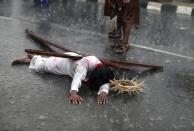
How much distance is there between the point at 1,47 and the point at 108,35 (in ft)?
8.16

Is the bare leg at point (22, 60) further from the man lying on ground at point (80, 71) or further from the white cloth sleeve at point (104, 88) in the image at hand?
the white cloth sleeve at point (104, 88)

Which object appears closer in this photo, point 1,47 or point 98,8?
point 1,47

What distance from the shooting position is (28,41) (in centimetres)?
845

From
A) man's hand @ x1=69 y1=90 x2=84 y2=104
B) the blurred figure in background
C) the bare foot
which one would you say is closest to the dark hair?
man's hand @ x1=69 y1=90 x2=84 y2=104

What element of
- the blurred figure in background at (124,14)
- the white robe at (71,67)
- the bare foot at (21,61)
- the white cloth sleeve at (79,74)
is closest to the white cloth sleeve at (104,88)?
the white robe at (71,67)

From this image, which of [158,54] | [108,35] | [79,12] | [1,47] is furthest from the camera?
[79,12]

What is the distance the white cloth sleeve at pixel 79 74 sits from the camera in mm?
5749


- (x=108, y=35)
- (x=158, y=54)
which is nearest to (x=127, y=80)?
(x=158, y=54)

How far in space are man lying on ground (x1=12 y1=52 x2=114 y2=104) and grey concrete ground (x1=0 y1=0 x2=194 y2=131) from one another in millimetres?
102

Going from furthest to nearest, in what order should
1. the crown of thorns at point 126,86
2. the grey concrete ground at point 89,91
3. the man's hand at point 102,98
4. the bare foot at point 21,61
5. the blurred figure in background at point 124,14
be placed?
the blurred figure in background at point 124,14 → the bare foot at point 21,61 → the crown of thorns at point 126,86 → the man's hand at point 102,98 → the grey concrete ground at point 89,91

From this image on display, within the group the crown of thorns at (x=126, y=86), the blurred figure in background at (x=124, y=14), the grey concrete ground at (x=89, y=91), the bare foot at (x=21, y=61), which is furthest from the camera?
the blurred figure in background at (x=124, y=14)

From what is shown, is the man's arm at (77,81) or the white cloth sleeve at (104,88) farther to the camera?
the white cloth sleeve at (104,88)

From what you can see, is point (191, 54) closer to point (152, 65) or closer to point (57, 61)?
point (152, 65)

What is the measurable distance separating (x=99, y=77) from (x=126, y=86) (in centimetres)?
40
